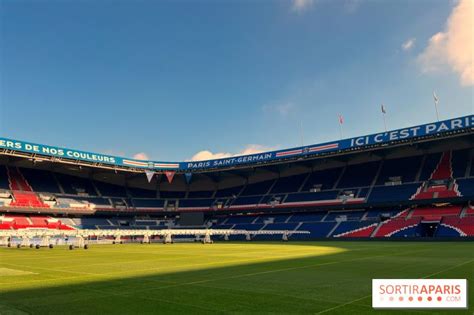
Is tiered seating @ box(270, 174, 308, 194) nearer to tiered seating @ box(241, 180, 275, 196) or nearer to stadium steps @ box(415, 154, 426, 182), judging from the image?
tiered seating @ box(241, 180, 275, 196)

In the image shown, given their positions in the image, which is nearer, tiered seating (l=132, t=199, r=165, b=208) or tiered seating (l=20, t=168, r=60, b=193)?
tiered seating (l=20, t=168, r=60, b=193)

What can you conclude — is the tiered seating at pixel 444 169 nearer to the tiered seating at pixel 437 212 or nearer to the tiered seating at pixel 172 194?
the tiered seating at pixel 437 212

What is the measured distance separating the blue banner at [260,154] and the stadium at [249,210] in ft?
0.60

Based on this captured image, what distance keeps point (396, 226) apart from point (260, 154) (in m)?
27.3

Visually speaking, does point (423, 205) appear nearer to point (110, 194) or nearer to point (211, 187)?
point (211, 187)

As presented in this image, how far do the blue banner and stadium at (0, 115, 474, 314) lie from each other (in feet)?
0.60

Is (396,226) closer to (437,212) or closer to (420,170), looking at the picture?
(437,212)

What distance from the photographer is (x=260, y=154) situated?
68688mm

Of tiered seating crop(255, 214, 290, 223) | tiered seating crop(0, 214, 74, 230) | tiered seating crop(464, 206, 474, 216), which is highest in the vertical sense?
tiered seating crop(255, 214, 290, 223)

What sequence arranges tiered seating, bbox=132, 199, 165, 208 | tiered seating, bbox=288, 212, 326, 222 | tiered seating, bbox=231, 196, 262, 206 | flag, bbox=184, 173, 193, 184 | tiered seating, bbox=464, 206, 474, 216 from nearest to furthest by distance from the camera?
1. tiered seating, bbox=464, 206, 474, 216
2. tiered seating, bbox=288, 212, 326, 222
3. tiered seating, bbox=231, 196, 262, 206
4. flag, bbox=184, 173, 193, 184
5. tiered seating, bbox=132, 199, 165, 208

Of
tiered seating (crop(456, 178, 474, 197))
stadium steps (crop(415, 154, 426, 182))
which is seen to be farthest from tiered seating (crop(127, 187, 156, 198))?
tiered seating (crop(456, 178, 474, 197))

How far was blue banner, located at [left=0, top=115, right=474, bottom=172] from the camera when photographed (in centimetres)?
5056

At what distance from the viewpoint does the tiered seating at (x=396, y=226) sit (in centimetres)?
5112

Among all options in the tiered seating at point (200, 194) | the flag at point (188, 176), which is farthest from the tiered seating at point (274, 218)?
the flag at point (188, 176)
